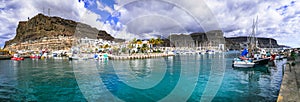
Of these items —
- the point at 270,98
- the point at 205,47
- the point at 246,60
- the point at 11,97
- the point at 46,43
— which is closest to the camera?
the point at 270,98

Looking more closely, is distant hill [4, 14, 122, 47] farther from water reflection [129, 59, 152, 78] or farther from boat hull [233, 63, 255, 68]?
boat hull [233, 63, 255, 68]

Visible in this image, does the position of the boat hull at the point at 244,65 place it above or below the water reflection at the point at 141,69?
above

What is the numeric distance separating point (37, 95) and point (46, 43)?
143 m

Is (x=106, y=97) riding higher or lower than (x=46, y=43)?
lower

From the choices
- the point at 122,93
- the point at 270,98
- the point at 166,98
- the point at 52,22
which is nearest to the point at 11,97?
the point at 122,93

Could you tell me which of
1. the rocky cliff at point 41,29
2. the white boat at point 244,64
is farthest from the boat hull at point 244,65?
the rocky cliff at point 41,29

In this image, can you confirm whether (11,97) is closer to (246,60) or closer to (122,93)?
(122,93)

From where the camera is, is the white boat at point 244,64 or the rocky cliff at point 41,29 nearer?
the white boat at point 244,64

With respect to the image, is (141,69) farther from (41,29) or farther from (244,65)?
(41,29)

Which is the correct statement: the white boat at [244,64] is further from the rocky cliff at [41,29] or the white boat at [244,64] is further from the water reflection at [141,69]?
the rocky cliff at [41,29]

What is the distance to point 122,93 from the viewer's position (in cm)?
1234

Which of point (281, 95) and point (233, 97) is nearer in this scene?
point (281, 95)

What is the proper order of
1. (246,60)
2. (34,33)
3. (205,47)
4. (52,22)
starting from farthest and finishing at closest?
(52,22)
(34,33)
(205,47)
(246,60)

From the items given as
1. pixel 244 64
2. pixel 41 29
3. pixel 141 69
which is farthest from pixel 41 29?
pixel 244 64
